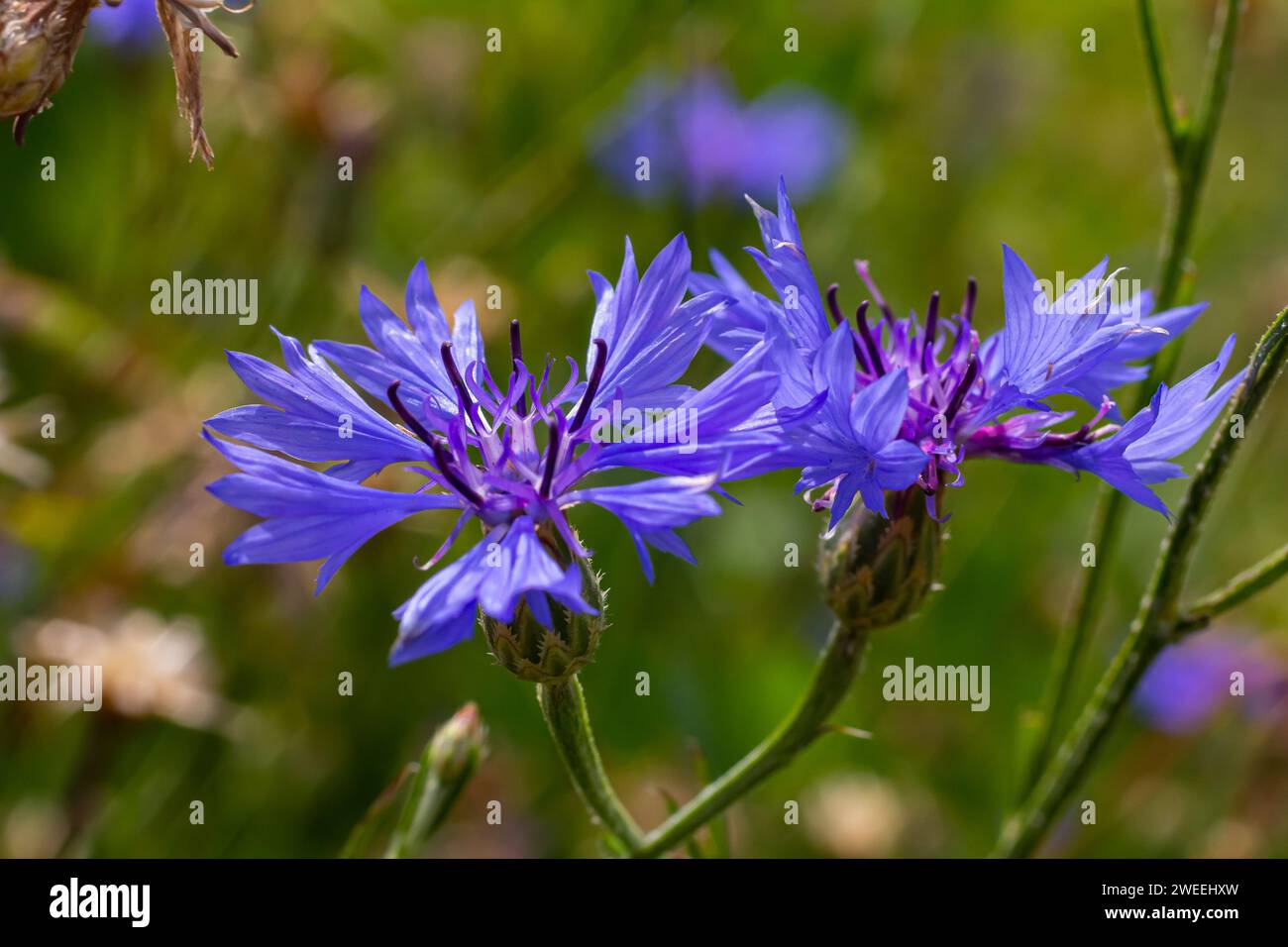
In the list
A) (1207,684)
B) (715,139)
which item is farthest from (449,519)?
(1207,684)

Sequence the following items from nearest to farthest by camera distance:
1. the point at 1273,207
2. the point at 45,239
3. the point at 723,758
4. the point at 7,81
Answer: the point at 7,81 < the point at 723,758 < the point at 45,239 < the point at 1273,207

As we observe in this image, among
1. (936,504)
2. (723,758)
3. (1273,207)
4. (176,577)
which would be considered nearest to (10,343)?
(176,577)

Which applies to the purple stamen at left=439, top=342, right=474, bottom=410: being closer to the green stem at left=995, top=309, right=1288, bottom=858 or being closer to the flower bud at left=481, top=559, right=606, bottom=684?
the flower bud at left=481, top=559, right=606, bottom=684

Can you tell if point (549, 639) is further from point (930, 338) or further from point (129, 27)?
point (129, 27)

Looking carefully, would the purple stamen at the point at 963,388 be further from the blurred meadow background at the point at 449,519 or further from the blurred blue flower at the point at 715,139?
the blurred blue flower at the point at 715,139

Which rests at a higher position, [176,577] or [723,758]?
[176,577]
